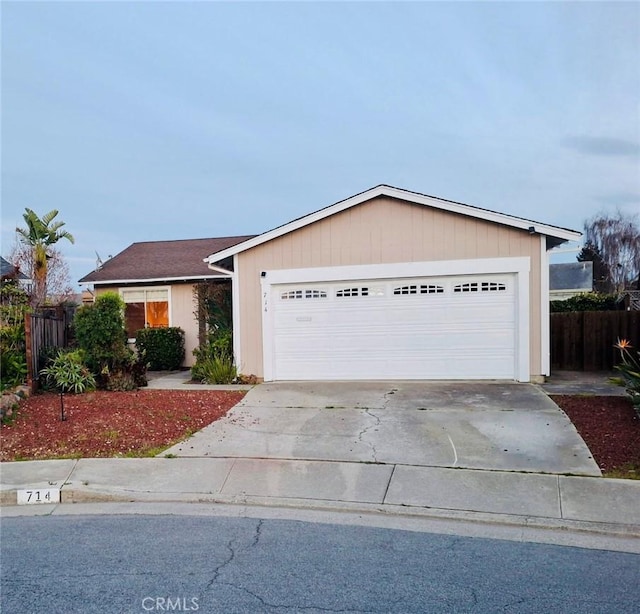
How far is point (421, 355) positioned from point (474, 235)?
9.46 ft

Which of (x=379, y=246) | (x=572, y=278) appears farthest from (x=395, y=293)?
(x=572, y=278)

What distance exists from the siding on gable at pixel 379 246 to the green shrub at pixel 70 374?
3.40 m

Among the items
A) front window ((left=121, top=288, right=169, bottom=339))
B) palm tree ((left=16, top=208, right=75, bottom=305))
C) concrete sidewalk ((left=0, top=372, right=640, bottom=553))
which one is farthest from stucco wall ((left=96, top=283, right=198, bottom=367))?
concrete sidewalk ((left=0, top=372, right=640, bottom=553))

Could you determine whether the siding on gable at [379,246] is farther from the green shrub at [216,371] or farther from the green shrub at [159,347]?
the green shrub at [159,347]

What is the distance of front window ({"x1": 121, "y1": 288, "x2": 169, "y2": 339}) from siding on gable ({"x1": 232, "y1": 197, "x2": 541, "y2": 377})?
4580 mm

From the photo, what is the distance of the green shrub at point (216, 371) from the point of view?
11.7 meters

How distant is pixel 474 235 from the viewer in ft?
36.1

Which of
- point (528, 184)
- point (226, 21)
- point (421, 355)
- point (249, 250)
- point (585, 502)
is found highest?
point (226, 21)

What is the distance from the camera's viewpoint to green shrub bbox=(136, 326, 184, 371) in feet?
48.4

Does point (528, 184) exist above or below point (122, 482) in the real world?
above

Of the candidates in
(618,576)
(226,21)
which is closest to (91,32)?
(226,21)

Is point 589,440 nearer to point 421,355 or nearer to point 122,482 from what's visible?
point 421,355

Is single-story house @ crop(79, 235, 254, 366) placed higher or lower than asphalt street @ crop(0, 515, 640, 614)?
higher

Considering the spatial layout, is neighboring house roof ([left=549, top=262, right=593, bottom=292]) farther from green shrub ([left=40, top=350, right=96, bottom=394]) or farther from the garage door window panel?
green shrub ([left=40, top=350, right=96, bottom=394])
